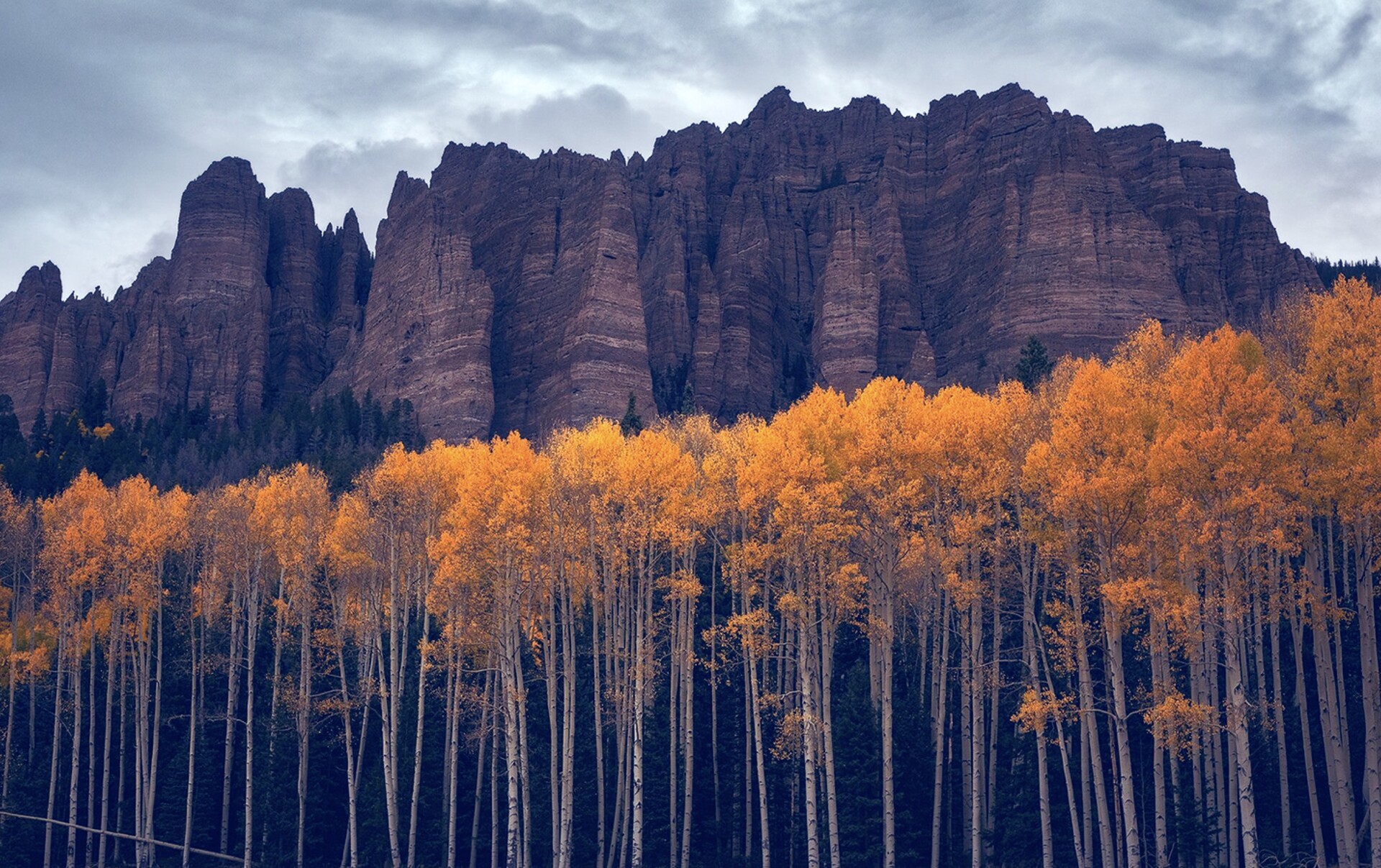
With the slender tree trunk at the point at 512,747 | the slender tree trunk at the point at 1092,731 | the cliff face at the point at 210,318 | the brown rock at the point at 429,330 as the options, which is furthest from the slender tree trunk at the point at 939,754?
the cliff face at the point at 210,318

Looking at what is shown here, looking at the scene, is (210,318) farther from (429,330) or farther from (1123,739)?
(1123,739)

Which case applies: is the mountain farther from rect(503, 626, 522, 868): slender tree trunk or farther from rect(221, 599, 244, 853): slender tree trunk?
rect(503, 626, 522, 868): slender tree trunk

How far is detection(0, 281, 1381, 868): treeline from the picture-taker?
28.6 metres

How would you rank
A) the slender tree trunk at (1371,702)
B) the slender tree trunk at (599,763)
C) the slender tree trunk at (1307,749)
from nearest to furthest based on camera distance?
the slender tree trunk at (1371,702), the slender tree trunk at (1307,749), the slender tree trunk at (599,763)

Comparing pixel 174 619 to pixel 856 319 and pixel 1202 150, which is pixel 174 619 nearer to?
pixel 856 319

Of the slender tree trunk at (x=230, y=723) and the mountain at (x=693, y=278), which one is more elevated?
the mountain at (x=693, y=278)

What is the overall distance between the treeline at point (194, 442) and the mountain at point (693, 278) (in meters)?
6.64

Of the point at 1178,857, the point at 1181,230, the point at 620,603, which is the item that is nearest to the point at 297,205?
the point at 1181,230

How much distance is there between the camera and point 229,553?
4784cm

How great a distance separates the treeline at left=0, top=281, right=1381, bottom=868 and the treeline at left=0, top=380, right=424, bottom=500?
2627 centimetres

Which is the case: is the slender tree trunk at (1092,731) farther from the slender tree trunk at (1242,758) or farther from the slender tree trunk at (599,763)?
the slender tree trunk at (599,763)

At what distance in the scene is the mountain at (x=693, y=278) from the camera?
398ft

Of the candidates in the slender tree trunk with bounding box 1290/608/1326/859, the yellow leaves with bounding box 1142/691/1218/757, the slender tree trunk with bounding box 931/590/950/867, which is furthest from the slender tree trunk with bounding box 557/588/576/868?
the slender tree trunk with bounding box 1290/608/1326/859

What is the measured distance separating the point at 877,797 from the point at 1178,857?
28.3 ft
